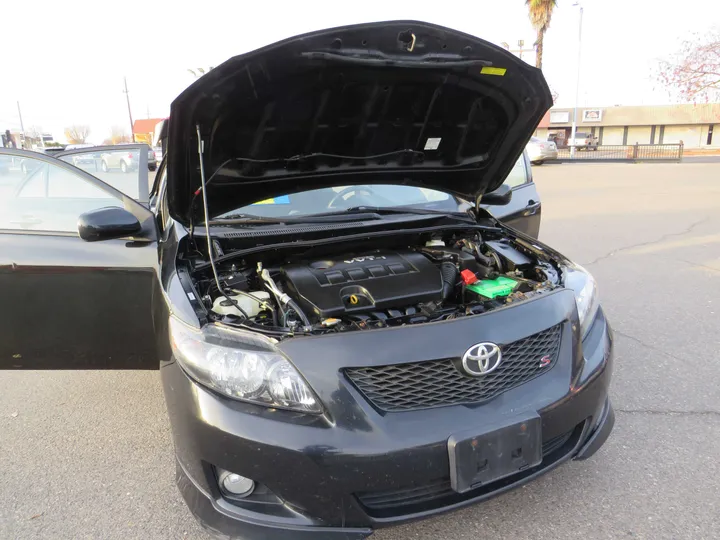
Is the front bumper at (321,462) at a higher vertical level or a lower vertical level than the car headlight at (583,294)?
lower

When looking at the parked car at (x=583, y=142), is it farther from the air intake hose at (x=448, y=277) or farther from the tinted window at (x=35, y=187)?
the tinted window at (x=35, y=187)

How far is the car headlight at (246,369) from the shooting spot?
5.54 ft

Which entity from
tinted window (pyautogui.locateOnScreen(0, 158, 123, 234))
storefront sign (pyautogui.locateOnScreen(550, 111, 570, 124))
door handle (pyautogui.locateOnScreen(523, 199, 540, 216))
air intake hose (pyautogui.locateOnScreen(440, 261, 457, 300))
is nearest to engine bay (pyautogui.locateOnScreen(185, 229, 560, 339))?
air intake hose (pyautogui.locateOnScreen(440, 261, 457, 300))

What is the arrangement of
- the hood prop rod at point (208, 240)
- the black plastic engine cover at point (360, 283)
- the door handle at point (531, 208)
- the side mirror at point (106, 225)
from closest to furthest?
the hood prop rod at point (208, 240) → the black plastic engine cover at point (360, 283) → the side mirror at point (106, 225) → the door handle at point (531, 208)

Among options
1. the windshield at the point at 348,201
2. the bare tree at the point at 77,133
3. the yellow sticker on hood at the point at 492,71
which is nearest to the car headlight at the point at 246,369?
the windshield at the point at 348,201

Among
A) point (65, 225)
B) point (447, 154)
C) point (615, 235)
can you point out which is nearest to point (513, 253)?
point (447, 154)

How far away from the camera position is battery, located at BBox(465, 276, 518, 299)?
241cm

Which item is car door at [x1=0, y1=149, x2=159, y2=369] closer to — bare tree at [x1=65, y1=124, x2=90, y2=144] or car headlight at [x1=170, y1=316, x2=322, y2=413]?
car headlight at [x1=170, y1=316, x2=322, y2=413]

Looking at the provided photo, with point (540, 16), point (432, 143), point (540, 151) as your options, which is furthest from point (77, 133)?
point (432, 143)

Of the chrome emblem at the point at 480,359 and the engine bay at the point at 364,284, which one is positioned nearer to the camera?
the chrome emblem at the point at 480,359

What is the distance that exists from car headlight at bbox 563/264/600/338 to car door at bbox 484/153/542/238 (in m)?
1.71

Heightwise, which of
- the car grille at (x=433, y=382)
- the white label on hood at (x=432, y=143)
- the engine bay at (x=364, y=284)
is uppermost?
the white label on hood at (x=432, y=143)

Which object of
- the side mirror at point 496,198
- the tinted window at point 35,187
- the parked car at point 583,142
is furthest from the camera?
the parked car at point 583,142

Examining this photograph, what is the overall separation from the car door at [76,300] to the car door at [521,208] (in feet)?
8.72
